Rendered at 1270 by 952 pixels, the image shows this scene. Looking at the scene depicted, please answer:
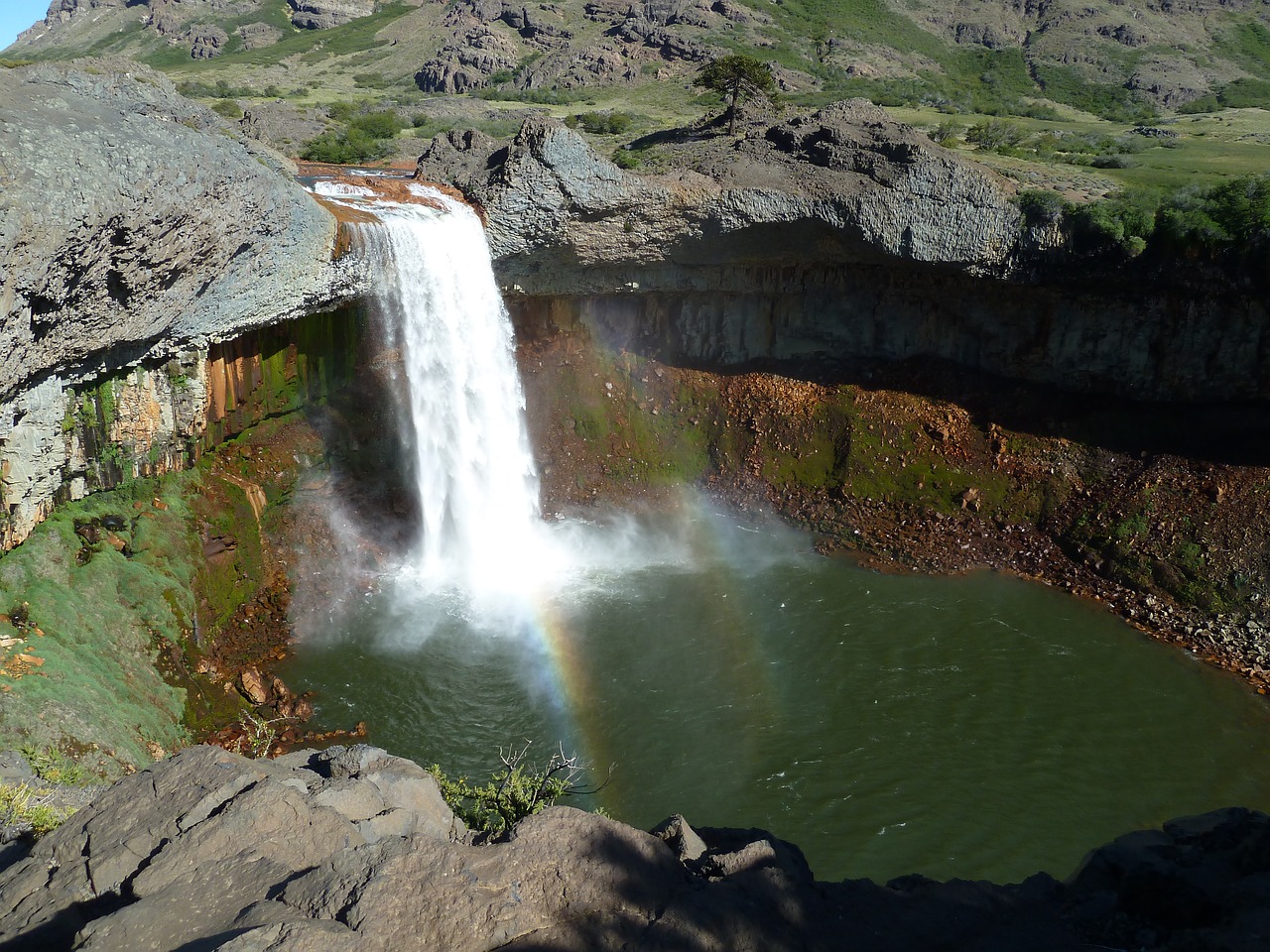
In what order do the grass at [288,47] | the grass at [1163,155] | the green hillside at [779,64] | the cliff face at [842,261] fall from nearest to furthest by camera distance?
the cliff face at [842,261] < the grass at [1163,155] < the green hillside at [779,64] < the grass at [288,47]

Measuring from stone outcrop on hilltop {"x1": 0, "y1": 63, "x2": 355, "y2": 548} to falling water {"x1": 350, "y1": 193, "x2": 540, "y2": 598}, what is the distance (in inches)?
94.1

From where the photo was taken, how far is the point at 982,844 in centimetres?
1188

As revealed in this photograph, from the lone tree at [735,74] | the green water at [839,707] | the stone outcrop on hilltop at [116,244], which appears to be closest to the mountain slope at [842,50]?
the lone tree at [735,74]

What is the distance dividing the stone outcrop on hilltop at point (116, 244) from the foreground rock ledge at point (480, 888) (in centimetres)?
724

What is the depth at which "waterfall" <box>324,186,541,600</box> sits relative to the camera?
18688 mm

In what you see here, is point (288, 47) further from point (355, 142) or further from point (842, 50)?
point (355, 142)

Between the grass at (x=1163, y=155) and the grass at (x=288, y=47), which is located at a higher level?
the grass at (x=288, y=47)

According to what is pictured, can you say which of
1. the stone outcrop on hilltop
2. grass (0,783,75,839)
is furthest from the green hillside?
grass (0,783,75,839)

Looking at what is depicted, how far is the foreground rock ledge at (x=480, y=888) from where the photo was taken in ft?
17.8

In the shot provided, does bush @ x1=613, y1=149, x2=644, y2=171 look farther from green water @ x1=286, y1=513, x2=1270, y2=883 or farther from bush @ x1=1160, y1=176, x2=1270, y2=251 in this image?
bush @ x1=1160, y1=176, x2=1270, y2=251

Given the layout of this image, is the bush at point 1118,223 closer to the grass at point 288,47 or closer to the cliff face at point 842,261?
the cliff face at point 842,261

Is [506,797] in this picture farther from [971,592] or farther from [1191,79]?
[1191,79]

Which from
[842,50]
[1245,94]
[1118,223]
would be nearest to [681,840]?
[1118,223]

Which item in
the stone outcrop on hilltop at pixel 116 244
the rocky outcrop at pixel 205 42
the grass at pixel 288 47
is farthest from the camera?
the rocky outcrop at pixel 205 42
